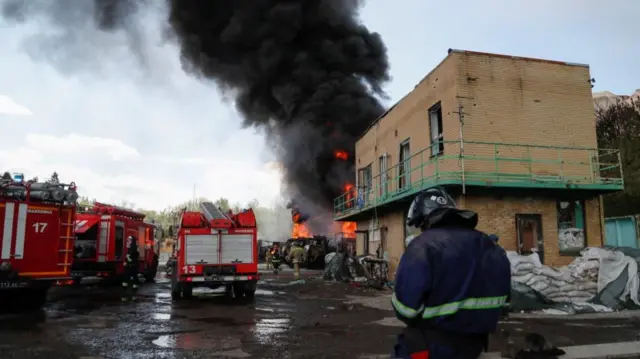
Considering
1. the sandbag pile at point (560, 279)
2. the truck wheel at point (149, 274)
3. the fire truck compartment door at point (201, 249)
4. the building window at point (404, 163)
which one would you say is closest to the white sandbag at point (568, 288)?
the sandbag pile at point (560, 279)

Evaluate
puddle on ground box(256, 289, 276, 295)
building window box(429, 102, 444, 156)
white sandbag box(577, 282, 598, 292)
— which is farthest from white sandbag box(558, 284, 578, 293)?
puddle on ground box(256, 289, 276, 295)

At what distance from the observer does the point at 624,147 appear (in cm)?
2167

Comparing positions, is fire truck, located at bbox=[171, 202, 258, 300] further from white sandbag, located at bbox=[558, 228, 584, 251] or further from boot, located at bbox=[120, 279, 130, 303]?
white sandbag, located at bbox=[558, 228, 584, 251]

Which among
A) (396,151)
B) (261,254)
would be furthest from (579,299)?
(261,254)

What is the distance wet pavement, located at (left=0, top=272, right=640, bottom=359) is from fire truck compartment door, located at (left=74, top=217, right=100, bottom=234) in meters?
2.50

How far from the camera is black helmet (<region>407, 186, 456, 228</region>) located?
2324 millimetres

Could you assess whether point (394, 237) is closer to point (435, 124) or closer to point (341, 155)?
point (435, 124)

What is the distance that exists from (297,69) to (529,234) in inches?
871

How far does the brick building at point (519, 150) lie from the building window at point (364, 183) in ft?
16.7

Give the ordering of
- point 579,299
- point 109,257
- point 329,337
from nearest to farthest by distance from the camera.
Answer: point 329,337 → point 579,299 → point 109,257

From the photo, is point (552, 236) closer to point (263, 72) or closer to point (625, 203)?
point (625, 203)

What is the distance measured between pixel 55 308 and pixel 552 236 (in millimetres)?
11897

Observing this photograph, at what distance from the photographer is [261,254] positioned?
3581 centimetres

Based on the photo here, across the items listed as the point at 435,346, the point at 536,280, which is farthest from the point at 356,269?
the point at 435,346
